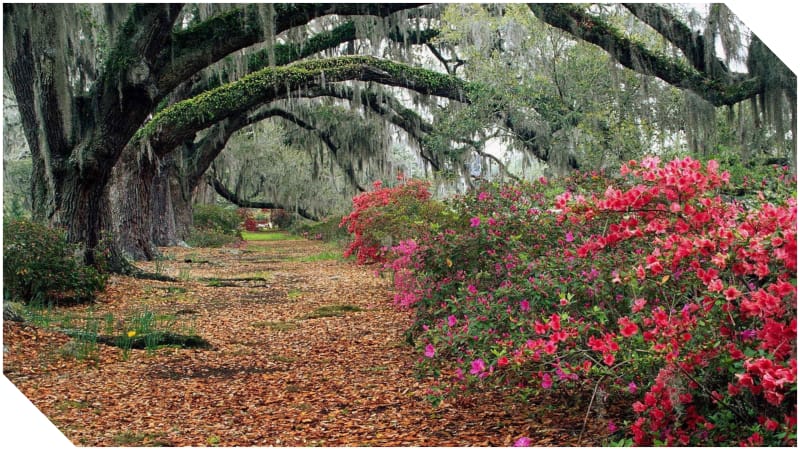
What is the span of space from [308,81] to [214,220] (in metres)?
12.5

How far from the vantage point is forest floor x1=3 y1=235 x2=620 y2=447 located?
9.95ft

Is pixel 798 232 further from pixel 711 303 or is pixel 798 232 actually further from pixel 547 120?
pixel 547 120

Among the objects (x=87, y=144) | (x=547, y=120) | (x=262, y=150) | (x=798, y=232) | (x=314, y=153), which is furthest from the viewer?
(x=262, y=150)

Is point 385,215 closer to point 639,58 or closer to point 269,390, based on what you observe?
point 639,58

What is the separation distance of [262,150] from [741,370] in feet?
64.8

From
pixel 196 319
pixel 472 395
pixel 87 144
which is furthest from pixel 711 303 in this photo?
→ pixel 87 144

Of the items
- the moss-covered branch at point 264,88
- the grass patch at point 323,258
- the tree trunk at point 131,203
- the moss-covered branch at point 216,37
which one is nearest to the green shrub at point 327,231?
the grass patch at point 323,258

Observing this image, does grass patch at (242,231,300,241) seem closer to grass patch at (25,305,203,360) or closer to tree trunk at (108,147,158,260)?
tree trunk at (108,147,158,260)

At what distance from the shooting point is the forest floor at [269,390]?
9.95 feet

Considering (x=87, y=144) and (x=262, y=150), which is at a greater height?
(x=262, y=150)

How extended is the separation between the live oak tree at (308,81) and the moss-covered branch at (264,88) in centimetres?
2

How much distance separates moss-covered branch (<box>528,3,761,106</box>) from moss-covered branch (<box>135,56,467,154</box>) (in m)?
3.79

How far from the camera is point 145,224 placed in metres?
11.5

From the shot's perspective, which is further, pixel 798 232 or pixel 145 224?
pixel 145 224
